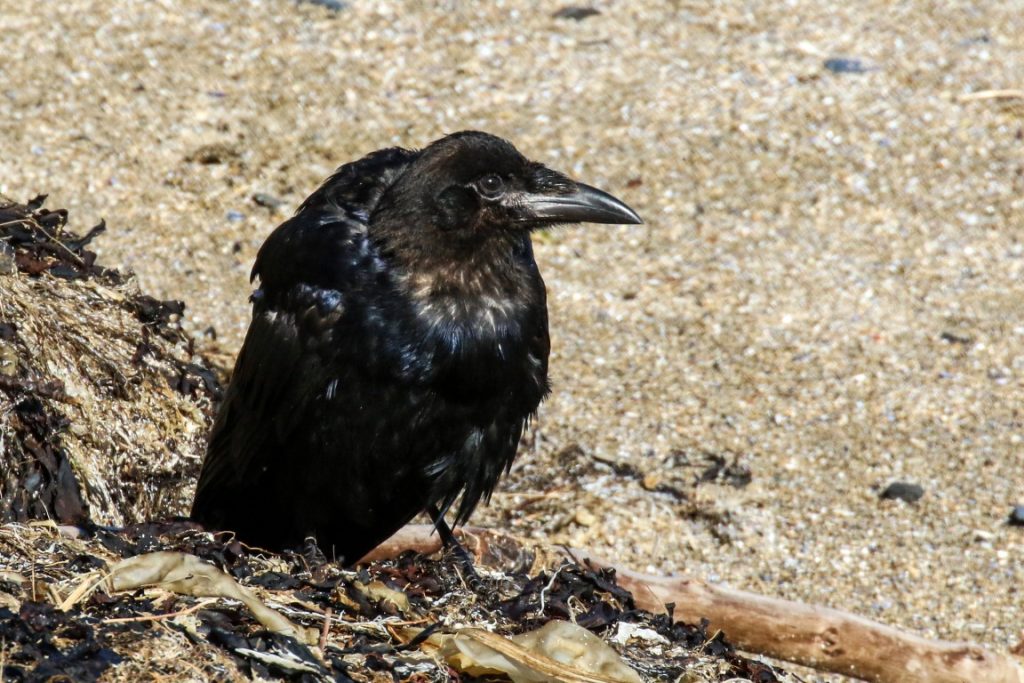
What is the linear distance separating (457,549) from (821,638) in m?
1.14

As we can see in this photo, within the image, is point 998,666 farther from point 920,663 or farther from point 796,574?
point 796,574

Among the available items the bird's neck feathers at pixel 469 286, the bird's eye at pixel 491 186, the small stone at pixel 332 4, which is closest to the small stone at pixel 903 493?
the bird's neck feathers at pixel 469 286

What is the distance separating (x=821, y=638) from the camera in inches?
168

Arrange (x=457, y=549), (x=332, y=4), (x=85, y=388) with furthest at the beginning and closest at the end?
(x=332, y=4), (x=85, y=388), (x=457, y=549)

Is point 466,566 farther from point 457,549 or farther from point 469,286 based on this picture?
point 469,286

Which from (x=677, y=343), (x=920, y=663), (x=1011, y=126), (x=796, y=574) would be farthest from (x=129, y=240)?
(x=1011, y=126)

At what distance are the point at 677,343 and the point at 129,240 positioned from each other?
259 cm

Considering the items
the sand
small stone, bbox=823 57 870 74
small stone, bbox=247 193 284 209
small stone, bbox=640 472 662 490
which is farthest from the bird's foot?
small stone, bbox=823 57 870 74

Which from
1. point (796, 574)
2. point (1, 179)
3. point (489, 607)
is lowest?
point (796, 574)

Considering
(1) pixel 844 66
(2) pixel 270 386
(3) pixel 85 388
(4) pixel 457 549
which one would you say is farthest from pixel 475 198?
(1) pixel 844 66

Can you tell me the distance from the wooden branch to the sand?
75 cm

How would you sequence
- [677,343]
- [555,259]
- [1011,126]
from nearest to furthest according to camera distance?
[677,343], [555,259], [1011,126]

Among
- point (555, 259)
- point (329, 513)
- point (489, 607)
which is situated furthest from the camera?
point (555, 259)

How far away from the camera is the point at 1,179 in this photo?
21.8 ft
